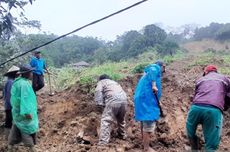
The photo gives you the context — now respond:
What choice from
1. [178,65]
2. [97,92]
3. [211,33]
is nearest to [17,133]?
[97,92]

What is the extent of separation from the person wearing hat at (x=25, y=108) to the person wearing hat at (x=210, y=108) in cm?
233

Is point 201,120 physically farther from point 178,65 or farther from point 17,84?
point 178,65

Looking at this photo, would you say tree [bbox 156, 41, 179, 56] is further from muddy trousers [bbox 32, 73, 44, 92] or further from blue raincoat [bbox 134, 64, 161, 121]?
blue raincoat [bbox 134, 64, 161, 121]

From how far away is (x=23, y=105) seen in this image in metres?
6.07

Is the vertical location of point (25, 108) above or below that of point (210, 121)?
above

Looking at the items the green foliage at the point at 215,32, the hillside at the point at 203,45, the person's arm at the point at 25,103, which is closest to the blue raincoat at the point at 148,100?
the person's arm at the point at 25,103

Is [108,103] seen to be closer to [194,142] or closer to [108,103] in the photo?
[108,103]

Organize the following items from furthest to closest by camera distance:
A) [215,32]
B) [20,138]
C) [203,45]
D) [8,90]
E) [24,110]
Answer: [215,32] < [203,45] < [8,90] < [20,138] < [24,110]

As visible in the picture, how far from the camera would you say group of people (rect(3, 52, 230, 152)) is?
233 inches

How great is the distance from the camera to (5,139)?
7.92 m

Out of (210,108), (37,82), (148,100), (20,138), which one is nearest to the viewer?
(210,108)

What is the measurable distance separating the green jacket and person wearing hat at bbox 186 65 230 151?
2322 millimetres

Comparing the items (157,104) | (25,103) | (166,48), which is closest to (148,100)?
(157,104)

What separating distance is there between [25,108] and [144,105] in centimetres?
190
